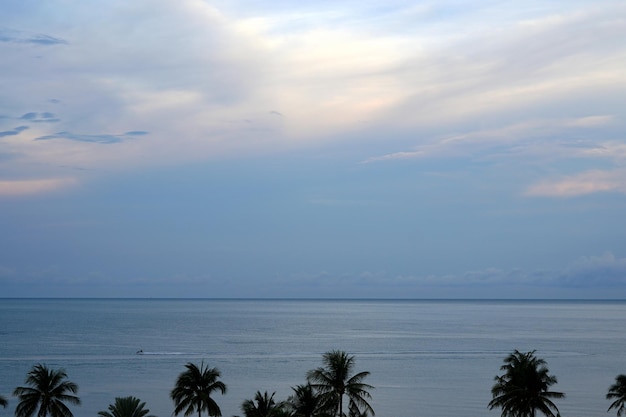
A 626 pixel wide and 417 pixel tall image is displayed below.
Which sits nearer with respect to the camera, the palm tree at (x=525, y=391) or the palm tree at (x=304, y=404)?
the palm tree at (x=304, y=404)

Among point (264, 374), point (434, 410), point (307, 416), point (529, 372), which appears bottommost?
point (307, 416)

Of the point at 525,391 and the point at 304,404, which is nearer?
the point at 304,404

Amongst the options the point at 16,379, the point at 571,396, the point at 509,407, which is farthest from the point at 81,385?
the point at 509,407

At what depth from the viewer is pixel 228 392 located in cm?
13950

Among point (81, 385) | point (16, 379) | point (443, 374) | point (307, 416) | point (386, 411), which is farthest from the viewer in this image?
point (443, 374)

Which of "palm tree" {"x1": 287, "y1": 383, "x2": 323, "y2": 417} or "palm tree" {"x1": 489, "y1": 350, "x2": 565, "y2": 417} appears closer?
"palm tree" {"x1": 287, "y1": 383, "x2": 323, "y2": 417}

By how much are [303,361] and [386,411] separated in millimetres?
65513

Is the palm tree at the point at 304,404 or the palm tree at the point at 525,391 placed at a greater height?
the palm tree at the point at 525,391

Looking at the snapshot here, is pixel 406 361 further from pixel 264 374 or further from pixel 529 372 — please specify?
pixel 529 372

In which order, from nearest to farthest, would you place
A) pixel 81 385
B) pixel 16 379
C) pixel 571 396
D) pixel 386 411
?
pixel 386 411
pixel 571 396
pixel 81 385
pixel 16 379

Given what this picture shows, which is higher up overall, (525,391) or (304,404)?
(525,391)

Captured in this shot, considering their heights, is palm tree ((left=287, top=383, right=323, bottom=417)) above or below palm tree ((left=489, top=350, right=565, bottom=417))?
below

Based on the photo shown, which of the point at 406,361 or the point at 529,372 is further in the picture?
the point at 406,361

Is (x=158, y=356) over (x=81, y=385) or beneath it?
over
